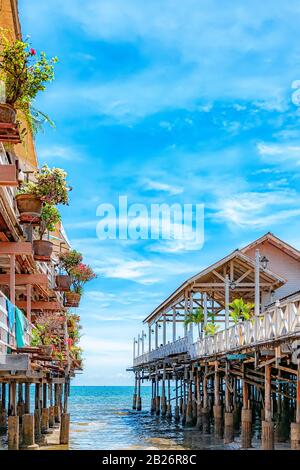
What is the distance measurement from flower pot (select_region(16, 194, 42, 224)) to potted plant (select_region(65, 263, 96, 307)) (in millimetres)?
13261

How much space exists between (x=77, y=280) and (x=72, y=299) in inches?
39.9

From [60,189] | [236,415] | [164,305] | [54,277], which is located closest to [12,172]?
[60,189]

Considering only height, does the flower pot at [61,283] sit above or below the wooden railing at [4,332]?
above

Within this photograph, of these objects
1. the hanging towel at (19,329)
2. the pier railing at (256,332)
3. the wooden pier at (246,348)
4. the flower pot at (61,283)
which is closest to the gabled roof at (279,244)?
the wooden pier at (246,348)

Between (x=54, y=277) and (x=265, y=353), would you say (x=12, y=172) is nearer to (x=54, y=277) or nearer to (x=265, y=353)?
(x=265, y=353)

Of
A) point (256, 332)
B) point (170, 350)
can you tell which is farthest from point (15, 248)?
point (170, 350)

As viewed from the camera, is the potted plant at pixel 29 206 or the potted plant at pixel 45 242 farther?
the potted plant at pixel 45 242

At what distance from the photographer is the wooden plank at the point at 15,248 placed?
2185 cm

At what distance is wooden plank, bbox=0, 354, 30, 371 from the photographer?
17344mm

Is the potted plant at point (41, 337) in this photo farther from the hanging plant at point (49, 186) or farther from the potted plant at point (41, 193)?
the hanging plant at point (49, 186)

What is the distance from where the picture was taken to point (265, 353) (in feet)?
72.7

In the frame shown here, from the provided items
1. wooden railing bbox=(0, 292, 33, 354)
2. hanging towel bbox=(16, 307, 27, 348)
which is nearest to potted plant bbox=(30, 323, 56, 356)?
hanging towel bbox=(16, 307, 27, 348)

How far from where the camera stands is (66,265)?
34.7 meters
